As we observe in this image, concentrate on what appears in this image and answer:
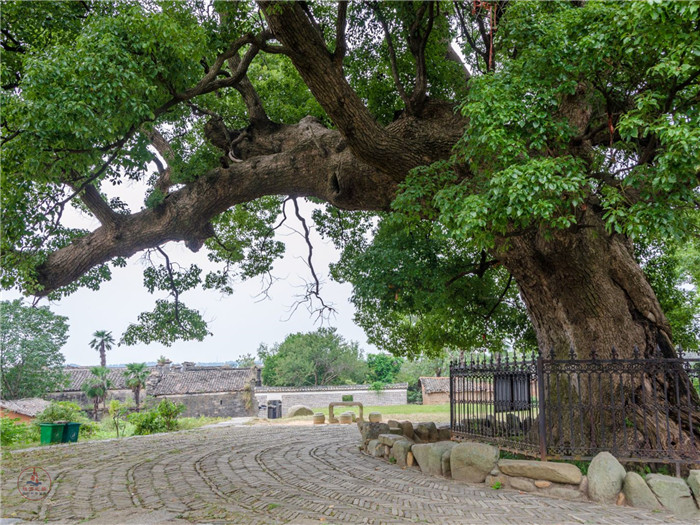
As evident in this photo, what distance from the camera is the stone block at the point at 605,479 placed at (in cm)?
579

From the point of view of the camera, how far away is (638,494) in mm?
5645

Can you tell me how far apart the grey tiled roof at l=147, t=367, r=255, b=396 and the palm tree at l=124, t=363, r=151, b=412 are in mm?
575

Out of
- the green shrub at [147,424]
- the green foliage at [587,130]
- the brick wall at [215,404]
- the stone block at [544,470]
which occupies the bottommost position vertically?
the brick wall at [215,404]

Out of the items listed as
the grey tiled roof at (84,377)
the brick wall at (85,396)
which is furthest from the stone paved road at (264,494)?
the grey tiled roof at (84,377)

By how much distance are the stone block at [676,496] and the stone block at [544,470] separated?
827mm

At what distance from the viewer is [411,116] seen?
29.7ft

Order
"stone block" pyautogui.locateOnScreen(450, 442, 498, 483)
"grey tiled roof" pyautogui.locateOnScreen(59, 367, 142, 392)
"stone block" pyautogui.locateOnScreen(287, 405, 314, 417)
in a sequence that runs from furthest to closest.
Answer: "grey tiled roof" pyautogui.locateOnScreen(59, 367, 142, 392), "stone block" pyautogui.locateOnScreen(287, 405, 314, 417), "stone block" pyautogui.locateOnScreen(450, 442, 498, 483)

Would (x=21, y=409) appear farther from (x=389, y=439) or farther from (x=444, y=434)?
(x=389, y=439)

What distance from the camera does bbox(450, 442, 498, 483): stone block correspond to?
6762mm

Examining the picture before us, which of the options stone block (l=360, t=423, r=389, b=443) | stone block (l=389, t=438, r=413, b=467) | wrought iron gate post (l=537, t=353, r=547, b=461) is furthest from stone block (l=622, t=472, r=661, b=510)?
stone block (l=360, t=423, r=389, b=443)

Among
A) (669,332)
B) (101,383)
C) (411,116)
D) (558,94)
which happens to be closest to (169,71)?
(411,116)

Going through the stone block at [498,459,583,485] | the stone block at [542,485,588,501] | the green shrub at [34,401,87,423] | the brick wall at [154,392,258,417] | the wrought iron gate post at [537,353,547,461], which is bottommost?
the brick wall at [154,392,258,417]

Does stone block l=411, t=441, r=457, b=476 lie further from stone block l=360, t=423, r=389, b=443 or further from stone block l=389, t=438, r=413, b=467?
stone block l=360, t=423, r=389, b=443

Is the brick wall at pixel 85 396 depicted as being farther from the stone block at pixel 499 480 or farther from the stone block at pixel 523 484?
the stone block at pixel 523 484
